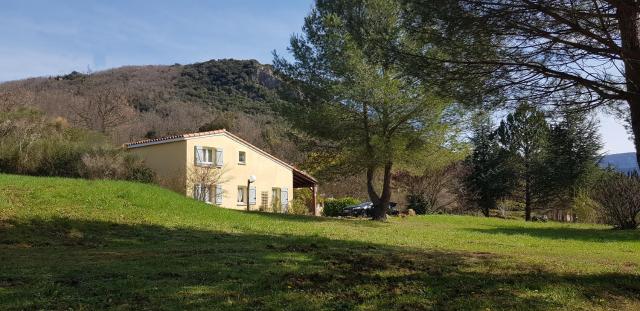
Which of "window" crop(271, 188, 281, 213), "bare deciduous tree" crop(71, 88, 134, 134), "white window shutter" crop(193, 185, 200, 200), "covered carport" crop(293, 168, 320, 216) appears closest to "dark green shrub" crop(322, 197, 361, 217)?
"covered carport" crop(293, 168, 320, 216)

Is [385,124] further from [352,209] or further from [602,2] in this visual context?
[352,209]

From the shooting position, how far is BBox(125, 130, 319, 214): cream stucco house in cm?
2988

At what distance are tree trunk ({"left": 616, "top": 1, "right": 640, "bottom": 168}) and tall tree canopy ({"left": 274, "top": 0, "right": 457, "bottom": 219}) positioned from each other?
1158cm

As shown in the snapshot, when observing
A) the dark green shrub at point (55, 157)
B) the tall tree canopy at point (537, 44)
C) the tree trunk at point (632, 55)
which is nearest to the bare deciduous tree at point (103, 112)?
the dark green shrub at point (55, 157)

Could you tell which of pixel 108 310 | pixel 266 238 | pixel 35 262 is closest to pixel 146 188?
pixel 266 238

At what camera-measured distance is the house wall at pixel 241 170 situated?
32.5 m

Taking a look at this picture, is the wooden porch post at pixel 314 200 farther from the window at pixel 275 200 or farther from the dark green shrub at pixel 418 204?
the dark green shrub at pixel 418 204

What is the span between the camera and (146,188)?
19.1 meters

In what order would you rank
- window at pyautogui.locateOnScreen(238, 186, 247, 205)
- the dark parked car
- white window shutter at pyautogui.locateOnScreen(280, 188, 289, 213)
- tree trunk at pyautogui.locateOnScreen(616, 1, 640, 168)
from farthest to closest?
white window shutter at pyautogui.locateOnScreen(280, 188, 289, 213) < the dark parked car < window at pyautogui.locateOnScreen(238, 186, 247, 205) < tree trunk at pyautogui.locateOnScreen(616, 1, 640, 168)

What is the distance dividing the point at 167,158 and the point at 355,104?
569 inches

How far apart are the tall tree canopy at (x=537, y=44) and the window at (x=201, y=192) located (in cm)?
2181

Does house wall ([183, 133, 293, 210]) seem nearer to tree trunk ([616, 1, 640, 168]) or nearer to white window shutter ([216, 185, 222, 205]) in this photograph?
white window shutter ([216, 185, 222, 205])

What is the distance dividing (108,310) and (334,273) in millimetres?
3327

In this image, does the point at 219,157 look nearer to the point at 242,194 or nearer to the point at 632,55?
the point at 242,194
